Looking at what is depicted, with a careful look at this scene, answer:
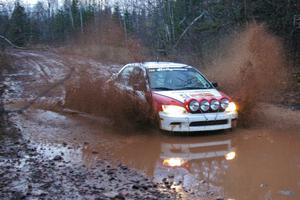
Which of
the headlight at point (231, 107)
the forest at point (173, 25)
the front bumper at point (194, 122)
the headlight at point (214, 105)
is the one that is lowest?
the front bumper at point (194, 122)

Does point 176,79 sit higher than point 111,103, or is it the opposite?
point 176,79

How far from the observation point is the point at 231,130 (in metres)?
9.12

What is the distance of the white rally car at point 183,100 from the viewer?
334 inches

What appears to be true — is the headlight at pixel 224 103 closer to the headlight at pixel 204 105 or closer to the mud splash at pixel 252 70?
the headlight at pixel 204 105

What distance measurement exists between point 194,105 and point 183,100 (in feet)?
0.78

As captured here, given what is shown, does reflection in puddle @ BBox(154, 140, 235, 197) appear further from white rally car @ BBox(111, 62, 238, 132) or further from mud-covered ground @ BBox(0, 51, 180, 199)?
white rally car @ BBox(111, 62, 238, 132)

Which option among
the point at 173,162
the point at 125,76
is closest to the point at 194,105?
the point at 173,162

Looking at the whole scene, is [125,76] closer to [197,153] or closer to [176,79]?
[176,79]

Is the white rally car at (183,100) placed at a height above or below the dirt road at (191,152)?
above

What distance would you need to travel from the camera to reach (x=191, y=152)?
760 cm

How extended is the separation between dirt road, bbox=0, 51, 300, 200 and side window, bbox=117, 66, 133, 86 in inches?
41.1

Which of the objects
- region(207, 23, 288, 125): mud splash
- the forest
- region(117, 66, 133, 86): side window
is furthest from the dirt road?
the forest

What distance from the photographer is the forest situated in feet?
54.0

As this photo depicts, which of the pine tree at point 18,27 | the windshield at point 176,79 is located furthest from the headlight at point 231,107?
the pine tree at point 18,27
